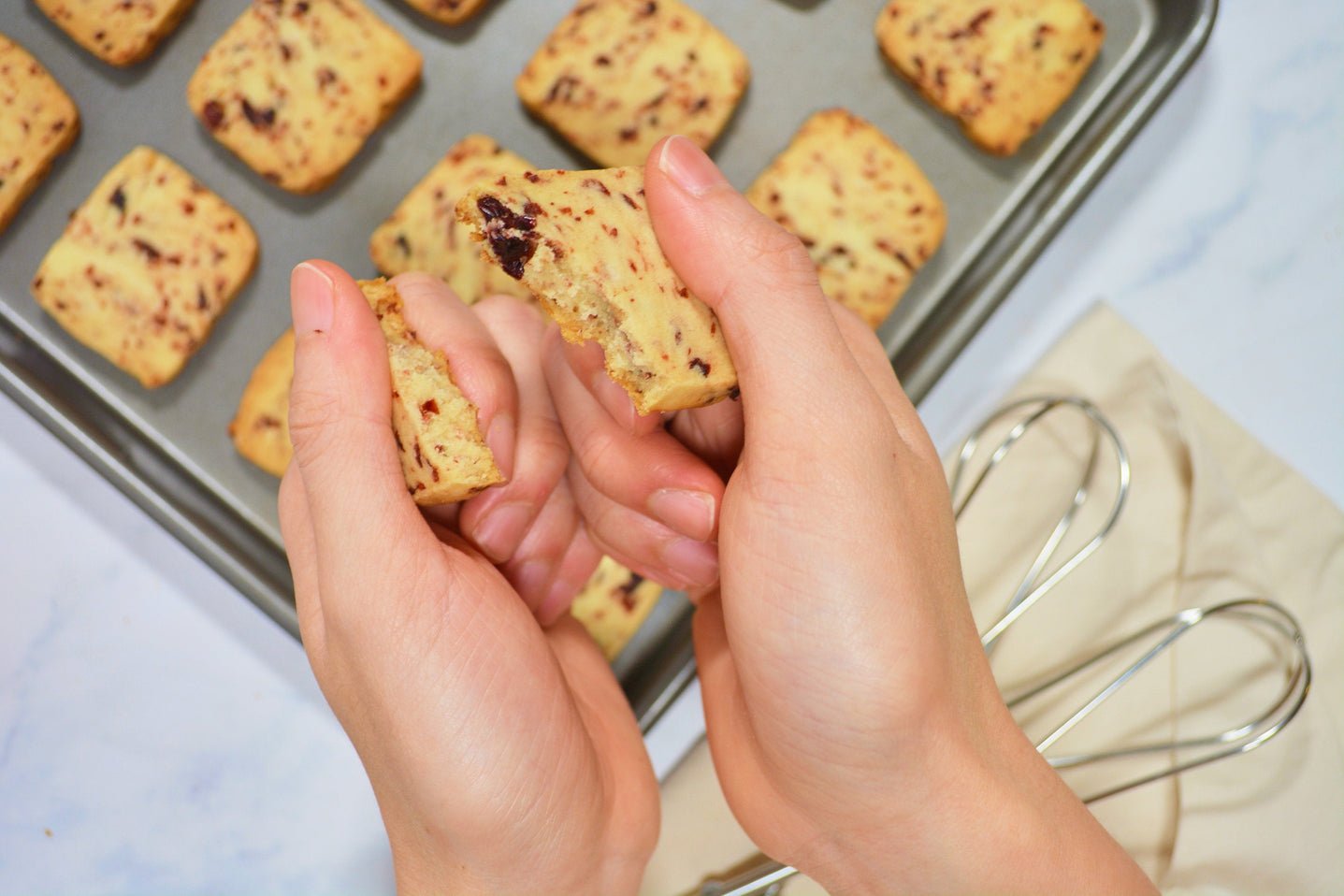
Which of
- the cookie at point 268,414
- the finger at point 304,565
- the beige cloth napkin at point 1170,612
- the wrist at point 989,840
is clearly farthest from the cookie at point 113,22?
the wrist at point 989,840

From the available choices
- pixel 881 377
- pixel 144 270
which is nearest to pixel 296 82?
pixel 144 270

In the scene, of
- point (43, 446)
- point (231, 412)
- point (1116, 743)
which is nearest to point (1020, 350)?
point (1116, 743)

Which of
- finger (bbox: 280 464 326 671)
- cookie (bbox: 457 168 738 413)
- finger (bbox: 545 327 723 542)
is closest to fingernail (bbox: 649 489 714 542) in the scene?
finger (bbox: 545 327 723 542)

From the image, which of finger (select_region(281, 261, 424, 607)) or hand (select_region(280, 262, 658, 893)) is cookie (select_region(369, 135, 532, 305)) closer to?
hand (select_region(280, 262, 658, 893))

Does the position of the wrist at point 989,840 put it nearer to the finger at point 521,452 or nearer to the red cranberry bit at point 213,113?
the finger at point 521,452

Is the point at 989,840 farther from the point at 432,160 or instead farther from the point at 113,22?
the point at 113,22
